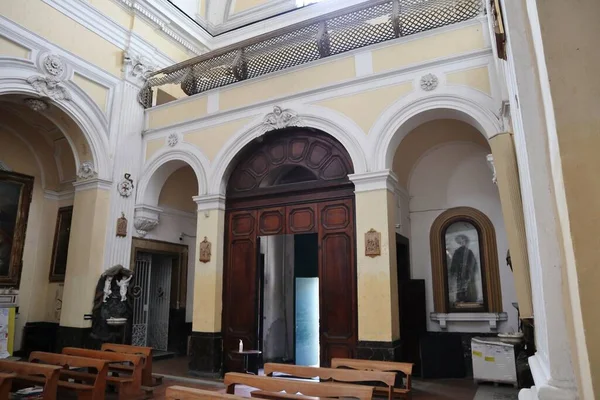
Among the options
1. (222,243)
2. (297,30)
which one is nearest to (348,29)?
(297,30)

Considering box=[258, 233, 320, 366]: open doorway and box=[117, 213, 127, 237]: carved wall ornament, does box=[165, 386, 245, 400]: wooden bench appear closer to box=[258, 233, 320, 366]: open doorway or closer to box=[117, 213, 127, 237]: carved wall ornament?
box=[258, 233, 320, 366]: open doorway

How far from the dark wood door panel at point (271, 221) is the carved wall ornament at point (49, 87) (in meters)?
4.28

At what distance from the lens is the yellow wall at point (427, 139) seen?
7410 millimetres

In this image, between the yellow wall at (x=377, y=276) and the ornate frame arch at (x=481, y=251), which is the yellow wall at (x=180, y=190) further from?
the ornate frame arch at (x=481, y=251)

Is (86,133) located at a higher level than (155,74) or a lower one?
lower

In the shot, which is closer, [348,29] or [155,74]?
[348,29]

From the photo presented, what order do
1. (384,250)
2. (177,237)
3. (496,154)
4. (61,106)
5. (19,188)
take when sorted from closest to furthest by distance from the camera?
(496,154), (384,250), (61,106), (19,188), (177,237)

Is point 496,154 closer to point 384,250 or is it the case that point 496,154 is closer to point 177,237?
point 384,250

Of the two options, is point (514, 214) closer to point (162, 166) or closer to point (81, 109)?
point (162, 166)

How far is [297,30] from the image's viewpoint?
24.5ft

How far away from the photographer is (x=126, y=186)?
878 centimetres

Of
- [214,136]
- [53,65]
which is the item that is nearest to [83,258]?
[214,136]

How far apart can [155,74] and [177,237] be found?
3649 millimetres

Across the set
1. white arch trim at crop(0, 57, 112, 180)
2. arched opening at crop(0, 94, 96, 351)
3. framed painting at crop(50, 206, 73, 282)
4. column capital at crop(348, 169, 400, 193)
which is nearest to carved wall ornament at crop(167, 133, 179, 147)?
white arch trim at crop(0, 57, 112, 180)
